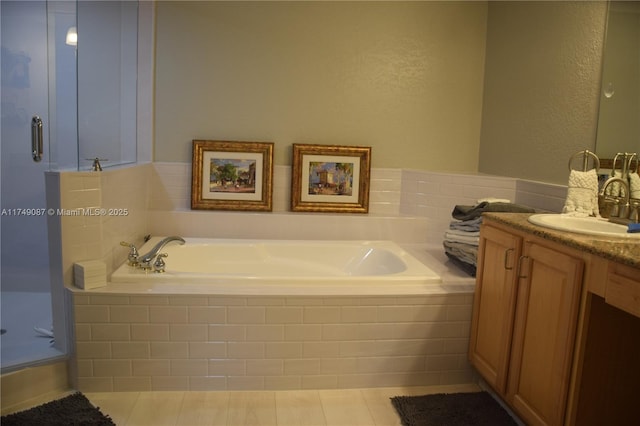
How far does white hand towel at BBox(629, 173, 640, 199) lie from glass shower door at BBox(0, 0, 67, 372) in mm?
2931

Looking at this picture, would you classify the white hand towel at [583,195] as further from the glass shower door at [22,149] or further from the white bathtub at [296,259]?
the glass shower door at [22,149]

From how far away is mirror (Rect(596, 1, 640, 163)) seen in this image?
7.58ft

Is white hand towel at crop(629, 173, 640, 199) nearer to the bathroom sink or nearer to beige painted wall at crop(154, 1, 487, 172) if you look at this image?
the bathroom sink

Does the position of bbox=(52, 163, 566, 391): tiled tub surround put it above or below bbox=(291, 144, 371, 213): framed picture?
below

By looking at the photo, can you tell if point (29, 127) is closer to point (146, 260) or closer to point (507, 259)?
point (146, 260)

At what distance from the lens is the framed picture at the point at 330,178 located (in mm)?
3604

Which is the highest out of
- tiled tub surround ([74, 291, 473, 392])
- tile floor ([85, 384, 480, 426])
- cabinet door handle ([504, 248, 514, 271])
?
cabinet door handle ([504, 248, 514, 271])

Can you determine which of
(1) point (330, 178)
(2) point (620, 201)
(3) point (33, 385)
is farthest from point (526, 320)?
(3) point (33, 385)

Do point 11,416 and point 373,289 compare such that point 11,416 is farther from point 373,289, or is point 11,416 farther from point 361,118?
point 361,118

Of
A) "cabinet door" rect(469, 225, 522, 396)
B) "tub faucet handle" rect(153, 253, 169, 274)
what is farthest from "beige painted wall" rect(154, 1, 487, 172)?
"cabinet door" rect(469, 225, 522, 396)

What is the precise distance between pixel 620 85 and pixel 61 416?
9.66ft

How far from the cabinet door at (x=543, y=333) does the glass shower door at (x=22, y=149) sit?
2413 mm

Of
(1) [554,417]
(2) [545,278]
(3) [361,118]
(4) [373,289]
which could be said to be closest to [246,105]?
(3) [361,118]

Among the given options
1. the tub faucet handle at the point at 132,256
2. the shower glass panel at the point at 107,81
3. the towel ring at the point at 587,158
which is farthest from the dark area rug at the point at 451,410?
the shower glass panel at the point at 107,81
